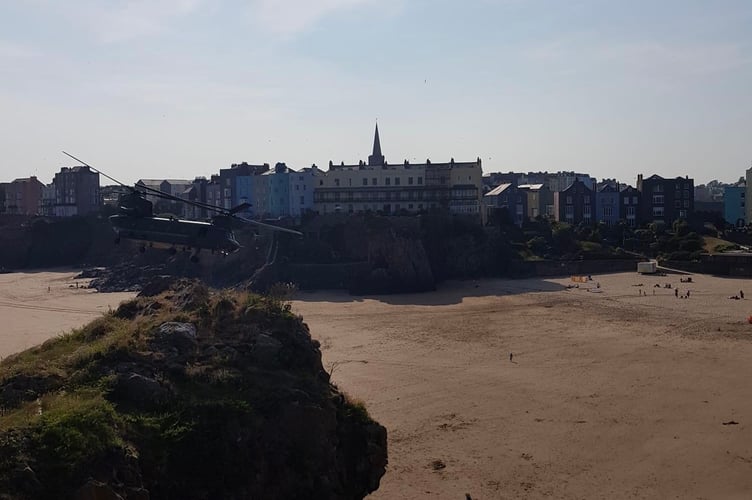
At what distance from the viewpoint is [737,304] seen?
44469 mm

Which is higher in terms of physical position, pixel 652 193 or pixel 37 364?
pixel 652 193

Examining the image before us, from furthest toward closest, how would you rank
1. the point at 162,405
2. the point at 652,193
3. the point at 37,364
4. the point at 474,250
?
1. the point at 652,193
2. the point at 474,250
3. the point at 37,364
4. the point at 162,405

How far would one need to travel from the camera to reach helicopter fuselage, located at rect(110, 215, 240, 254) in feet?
82.6

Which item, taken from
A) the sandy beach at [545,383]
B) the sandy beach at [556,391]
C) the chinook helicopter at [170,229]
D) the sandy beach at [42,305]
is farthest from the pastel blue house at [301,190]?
the chinook helicopter at [170,229]

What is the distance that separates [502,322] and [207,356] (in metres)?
27.4

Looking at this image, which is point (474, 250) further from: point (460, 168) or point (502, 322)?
point (502, 322)

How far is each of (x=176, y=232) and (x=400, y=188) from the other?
4880cm

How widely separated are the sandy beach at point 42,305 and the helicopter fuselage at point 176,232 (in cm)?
849

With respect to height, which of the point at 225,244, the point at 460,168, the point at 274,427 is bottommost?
the point at 274,427

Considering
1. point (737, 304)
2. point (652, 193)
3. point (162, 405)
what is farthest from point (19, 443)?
point (652, 193)

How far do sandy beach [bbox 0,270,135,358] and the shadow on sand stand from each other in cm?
1375

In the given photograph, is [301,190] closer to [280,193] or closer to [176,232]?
[280,193]

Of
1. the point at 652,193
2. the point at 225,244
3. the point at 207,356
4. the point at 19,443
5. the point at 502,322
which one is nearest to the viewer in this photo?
the point at 19,443

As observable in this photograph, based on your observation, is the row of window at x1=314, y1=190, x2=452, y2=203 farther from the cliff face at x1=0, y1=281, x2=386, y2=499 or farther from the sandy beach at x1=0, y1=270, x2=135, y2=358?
the cliff face at x1=0, y1=281, x2=386, y2=499
